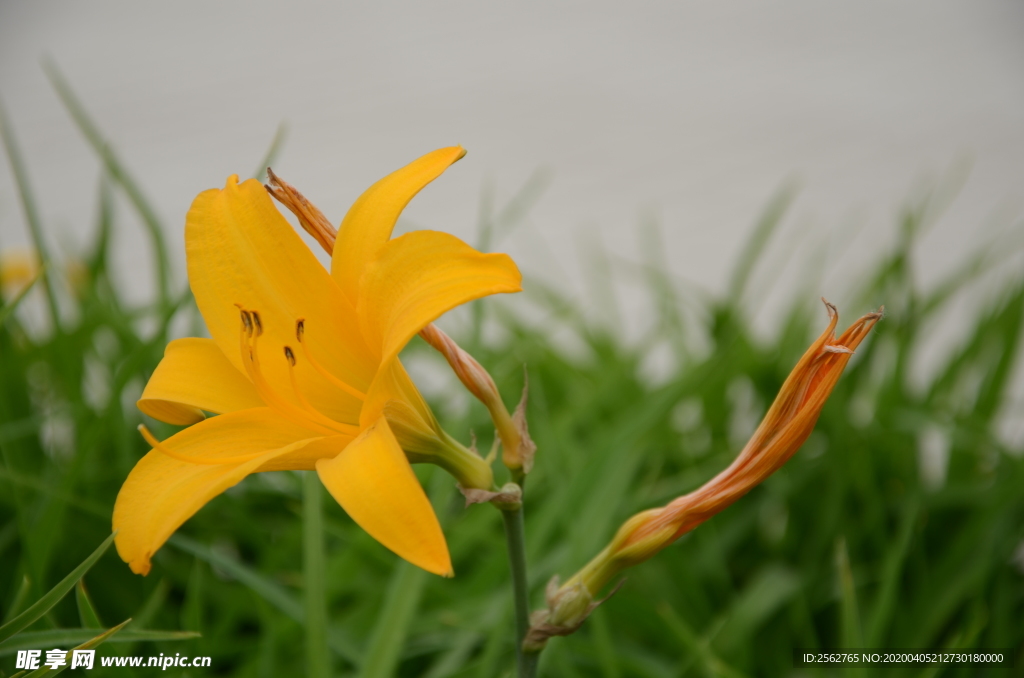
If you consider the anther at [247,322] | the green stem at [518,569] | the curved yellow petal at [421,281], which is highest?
the curved yellow petal at [421,281]

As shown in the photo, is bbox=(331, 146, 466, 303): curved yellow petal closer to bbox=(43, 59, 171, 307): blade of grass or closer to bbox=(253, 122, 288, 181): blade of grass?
bbox=(253, 122, 288, 181): blade of grass

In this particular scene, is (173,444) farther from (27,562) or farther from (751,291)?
(751,291)

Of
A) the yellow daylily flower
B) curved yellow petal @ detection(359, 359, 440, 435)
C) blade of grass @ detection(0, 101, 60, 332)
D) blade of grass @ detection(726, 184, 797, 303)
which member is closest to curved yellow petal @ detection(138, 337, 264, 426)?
the yellow daylily flower

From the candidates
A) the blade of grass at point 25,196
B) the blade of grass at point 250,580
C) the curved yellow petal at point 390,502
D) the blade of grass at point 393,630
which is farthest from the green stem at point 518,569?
the blade of grass at point 25,196

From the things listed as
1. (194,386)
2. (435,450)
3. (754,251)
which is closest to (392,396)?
(435,450)

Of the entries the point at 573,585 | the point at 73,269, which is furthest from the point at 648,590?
the point at 73,269

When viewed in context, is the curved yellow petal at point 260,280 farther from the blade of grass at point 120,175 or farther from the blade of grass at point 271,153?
the blade of grass at point 120,175
